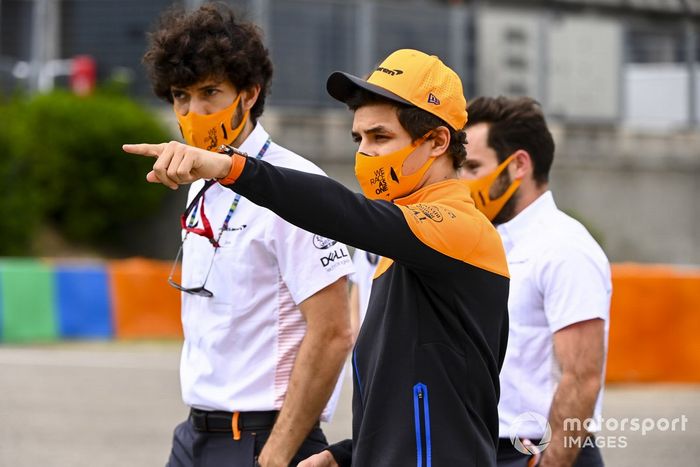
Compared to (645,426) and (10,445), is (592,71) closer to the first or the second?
(645,426)

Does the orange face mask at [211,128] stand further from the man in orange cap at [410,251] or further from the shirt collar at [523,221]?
the shirt collar at [523,221]

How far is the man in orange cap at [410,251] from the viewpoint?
2.62 meters

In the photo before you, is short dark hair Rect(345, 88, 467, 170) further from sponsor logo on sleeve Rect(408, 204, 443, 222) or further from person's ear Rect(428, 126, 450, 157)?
sponsor logo on sleeve Rect(408, 204, 443, 222)

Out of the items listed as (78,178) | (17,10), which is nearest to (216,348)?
(78,178)

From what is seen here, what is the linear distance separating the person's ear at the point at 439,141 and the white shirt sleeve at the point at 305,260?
2.26 ft

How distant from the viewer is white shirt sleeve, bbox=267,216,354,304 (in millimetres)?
3619

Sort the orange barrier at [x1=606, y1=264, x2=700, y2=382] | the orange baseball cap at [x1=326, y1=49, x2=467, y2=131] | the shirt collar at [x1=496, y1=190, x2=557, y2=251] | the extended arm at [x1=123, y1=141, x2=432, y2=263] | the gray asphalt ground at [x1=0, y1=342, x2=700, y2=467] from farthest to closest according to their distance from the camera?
the orange barrier at [x1=606, y1=264, x2=700, y2=382] < the gray asphalt ground at [x1=0, y1=342, x2=700, y2=467] < the shirt collar at [x1=496, y1=190, x2=557, y2=251] < the orange baseball cap at [x1=326, y1=49, x2=467, y2=131] < the extended arm at [x1=123, y1=141, x2=432, y2=263]

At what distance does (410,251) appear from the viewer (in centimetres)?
271

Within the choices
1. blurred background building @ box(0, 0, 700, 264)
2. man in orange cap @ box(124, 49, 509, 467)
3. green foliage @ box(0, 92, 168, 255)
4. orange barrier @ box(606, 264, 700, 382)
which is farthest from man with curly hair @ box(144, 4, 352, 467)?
blurred background building @ box(0, 0, 700, 264)

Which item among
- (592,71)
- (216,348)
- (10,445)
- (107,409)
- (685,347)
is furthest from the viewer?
(592,71)

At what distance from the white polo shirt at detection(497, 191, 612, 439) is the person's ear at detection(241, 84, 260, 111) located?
1.05 m

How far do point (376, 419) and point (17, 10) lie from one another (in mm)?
24009

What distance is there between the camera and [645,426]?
9922 mm

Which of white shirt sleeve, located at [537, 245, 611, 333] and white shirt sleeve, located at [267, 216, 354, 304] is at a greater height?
white shirt sleeve, located at [267, 216, 354, 304]
